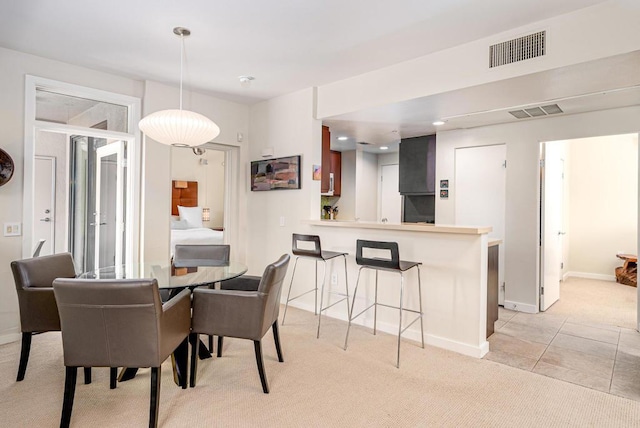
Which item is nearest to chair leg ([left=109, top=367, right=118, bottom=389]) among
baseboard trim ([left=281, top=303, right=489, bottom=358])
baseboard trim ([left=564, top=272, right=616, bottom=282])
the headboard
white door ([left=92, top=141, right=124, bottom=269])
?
white door ([left=92, top=141, right=124, bottom=269])

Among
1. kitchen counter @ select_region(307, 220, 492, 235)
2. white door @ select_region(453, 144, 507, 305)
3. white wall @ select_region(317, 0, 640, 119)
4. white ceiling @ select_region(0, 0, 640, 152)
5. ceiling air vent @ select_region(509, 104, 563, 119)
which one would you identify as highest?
white ceiling @ select_region(0, 0, 640, 152)

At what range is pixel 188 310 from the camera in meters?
2.29

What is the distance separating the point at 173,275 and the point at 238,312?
628mm

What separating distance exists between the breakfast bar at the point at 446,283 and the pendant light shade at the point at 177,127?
5.92ft

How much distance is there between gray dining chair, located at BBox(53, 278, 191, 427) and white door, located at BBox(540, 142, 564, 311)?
4.15 meters

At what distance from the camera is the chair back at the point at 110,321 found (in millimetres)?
1793

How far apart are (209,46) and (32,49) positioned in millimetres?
1633

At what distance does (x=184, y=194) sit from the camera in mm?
7500

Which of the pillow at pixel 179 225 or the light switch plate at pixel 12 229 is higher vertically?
the light switch plate at pixel 12 229

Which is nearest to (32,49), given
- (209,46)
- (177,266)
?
(209,46)

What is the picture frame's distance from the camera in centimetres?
435

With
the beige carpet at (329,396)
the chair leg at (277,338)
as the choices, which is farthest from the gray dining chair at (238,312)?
the chair leg at (277,338)

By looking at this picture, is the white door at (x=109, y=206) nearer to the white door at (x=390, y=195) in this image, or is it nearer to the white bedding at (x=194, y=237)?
the white bedding at (x=194, y=237)

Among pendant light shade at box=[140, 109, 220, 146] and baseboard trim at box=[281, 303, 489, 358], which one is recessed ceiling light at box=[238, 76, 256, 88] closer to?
pendant light shade at box=[140, 109, 220, 146]
